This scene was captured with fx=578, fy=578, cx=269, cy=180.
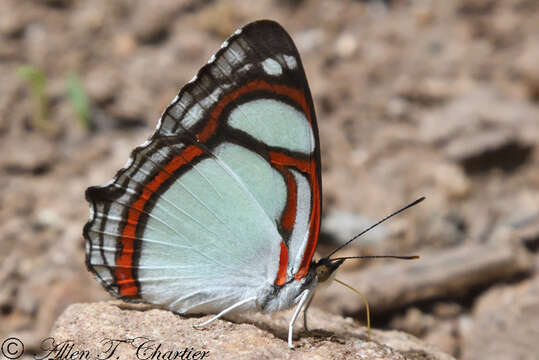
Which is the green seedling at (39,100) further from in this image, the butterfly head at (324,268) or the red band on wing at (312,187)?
the butterfly head at (324,268)

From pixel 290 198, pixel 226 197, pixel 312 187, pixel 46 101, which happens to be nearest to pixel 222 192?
pixel 226 197

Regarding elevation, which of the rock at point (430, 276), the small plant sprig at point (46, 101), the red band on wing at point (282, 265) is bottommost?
the rock at point (430, 276)

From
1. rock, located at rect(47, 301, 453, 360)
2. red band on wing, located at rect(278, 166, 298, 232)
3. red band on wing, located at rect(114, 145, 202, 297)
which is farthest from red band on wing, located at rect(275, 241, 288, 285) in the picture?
red band on wing, located at rect(114, 145, 202, 297)

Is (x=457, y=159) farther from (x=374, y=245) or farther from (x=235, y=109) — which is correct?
(x=235, y=109)

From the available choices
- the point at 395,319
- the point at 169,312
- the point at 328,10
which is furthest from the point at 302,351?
the point at 328,10

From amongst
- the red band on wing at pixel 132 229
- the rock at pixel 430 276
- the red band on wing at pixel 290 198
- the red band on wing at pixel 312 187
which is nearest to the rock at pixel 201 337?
the red band on wing at pixel 132 229

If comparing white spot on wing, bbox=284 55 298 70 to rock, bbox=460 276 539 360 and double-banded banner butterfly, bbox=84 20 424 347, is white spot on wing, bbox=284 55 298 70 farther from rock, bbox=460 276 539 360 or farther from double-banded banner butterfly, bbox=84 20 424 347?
rock, bbox=460 276 539 360
